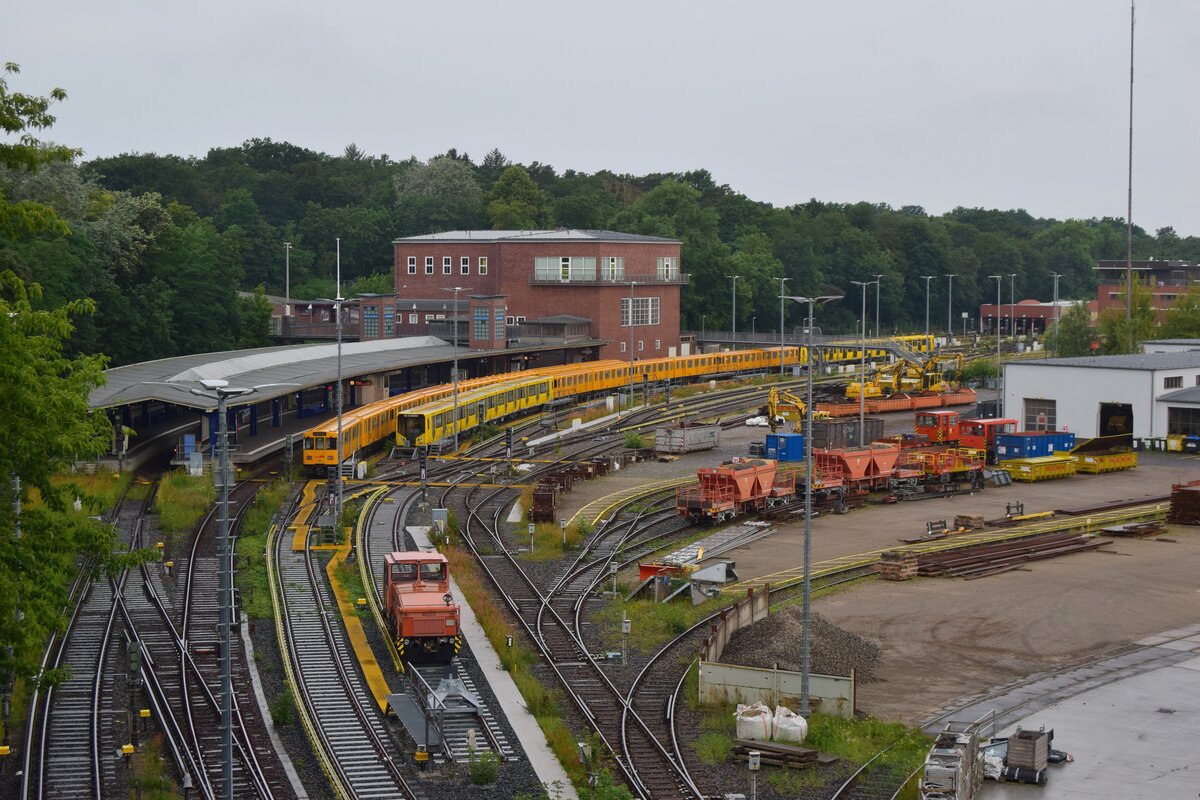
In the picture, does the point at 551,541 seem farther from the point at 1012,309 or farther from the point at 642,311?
the point at 1012,309

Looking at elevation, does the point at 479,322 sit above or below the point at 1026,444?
above

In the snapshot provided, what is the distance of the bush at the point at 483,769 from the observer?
2602 centimetres

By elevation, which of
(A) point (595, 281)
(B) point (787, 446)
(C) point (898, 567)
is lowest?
(C) point (898, 567)

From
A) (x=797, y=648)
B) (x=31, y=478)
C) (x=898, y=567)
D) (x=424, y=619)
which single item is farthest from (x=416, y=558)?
(x=898, y=567)

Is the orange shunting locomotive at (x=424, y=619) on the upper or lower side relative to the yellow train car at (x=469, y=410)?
lower

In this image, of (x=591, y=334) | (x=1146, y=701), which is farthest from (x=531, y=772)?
(x=591, y=334)

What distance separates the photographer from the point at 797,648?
34469mm

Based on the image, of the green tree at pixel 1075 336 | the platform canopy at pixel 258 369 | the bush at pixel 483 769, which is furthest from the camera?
the green tree at pixel 1075 336

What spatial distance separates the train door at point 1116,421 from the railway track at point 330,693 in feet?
161

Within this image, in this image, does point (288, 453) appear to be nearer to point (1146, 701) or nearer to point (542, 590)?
point (542, 590)

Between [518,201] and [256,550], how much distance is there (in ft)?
355

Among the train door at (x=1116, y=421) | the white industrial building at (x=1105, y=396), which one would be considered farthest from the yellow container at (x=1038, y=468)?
the train door at (x=1116, y=421)

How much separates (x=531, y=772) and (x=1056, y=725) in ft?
36.7

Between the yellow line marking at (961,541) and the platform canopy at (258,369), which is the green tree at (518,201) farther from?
the yellow line marking at (961,541)
